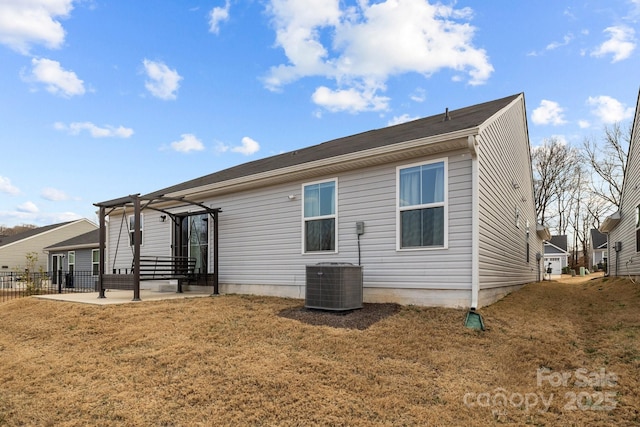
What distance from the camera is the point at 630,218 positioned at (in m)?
14.1

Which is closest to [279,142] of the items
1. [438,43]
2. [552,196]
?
[438,43]

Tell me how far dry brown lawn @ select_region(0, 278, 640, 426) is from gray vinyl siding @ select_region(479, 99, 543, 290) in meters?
1.29

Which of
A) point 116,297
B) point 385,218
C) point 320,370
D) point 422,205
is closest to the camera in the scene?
point 320,370

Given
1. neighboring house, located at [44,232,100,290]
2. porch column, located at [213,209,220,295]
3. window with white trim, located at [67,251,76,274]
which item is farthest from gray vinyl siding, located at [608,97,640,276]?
window with white trim, located at [67,251,76,274]

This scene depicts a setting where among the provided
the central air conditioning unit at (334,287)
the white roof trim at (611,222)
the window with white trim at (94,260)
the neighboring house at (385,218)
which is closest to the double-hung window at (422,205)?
the neighboring house at (385,218)

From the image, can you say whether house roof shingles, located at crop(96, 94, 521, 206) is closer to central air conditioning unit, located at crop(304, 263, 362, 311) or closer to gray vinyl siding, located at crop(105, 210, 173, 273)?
gray vinyl siding, located at crop(105, 210, 173, 273)

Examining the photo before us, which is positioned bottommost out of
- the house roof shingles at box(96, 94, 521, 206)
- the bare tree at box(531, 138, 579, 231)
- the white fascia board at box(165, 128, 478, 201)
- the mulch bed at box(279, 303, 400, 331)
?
the mulch bed at box(279, 303, 400, 331)

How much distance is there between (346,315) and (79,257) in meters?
24.0

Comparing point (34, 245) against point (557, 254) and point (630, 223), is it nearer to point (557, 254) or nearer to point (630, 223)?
point (630, 223)

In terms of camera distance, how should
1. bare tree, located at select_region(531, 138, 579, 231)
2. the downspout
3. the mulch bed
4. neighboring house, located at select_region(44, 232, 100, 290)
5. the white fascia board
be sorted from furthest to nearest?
bare tree, located at select_region(531, 138, 579, 231)
neighboring house, located at select_region(44, 232, 100, 290)
the white fascia board
the downspout
the mulch bed

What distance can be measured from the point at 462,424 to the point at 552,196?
34.1 meters

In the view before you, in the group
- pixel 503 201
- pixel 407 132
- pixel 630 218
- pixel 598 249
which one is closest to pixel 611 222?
pixel 630 218

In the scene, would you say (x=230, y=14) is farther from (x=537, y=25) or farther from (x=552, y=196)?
(x=552, y=196)

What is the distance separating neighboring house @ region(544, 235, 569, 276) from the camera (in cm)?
3288
